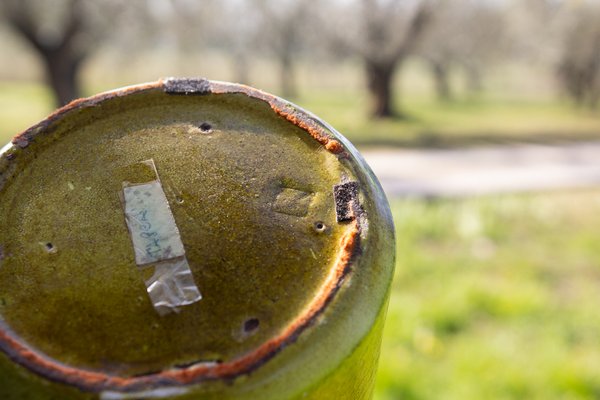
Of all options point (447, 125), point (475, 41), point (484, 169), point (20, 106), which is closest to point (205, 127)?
point (484, 169)

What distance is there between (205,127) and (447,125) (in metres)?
16.3

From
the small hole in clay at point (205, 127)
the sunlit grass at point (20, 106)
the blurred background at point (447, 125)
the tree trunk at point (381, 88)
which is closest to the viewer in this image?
the small hole in clay at point (205, 127)

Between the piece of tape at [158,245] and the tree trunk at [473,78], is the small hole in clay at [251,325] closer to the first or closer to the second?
the piece of tape at [158,245]

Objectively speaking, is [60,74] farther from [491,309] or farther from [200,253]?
[200,253]

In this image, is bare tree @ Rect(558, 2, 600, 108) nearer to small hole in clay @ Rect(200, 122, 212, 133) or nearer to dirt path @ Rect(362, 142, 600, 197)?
dirt path @ Rect(362, 142, 600, 197)

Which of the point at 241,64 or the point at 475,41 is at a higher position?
the point at 475,41

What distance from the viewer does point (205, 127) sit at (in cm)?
107

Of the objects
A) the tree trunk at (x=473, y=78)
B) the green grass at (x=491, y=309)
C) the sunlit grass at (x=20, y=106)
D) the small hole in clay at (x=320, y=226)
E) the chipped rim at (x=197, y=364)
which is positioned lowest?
the tree trunk at (x=473, y=78)

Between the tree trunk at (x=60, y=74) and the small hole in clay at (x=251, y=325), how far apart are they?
44.5 ft

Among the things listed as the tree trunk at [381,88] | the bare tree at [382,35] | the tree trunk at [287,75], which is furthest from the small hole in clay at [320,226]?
the tree trunk at [287,75]

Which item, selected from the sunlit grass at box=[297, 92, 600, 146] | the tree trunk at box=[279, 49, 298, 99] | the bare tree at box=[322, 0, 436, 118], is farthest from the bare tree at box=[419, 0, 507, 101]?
the bare tree at box=[322, 0, 436, 118]

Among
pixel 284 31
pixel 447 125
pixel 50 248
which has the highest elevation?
pixel 50 248

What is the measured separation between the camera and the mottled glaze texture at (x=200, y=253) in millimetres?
805

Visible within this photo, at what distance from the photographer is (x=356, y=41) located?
54.3ft
